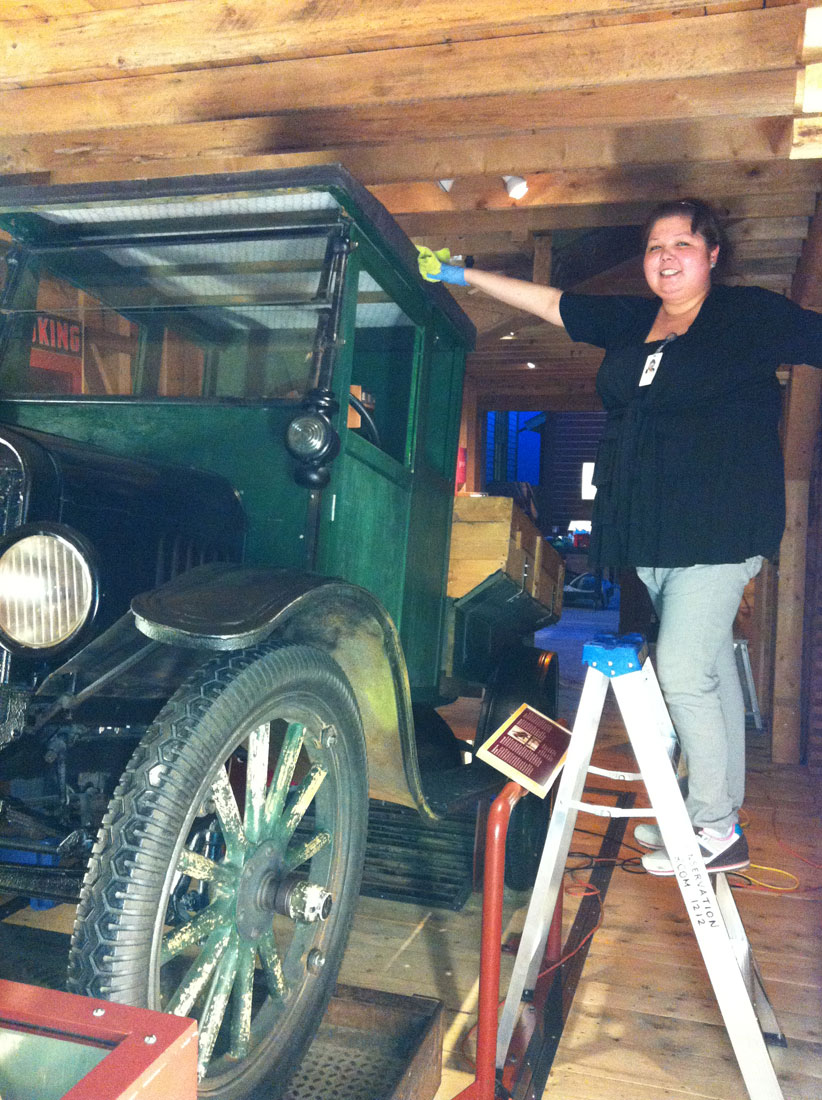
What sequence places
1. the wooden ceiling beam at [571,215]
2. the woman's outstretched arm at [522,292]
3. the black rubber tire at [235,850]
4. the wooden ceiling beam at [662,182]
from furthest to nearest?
the wooden ceiling beam at [571,215], the wooden ceiling beam at [662,182], the woman's outstretched arm at [522,292], the black rubber tire at [235,850]

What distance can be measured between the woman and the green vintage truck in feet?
2.02

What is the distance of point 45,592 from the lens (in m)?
1.47

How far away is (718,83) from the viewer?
3059 mm

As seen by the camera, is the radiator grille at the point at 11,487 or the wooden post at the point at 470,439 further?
the wooden post at the point at 470,439

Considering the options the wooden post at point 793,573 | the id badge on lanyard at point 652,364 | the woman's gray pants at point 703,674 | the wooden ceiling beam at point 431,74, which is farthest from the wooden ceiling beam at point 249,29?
the wooden post at point 793,573

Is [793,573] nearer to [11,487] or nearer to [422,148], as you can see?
[422,148]

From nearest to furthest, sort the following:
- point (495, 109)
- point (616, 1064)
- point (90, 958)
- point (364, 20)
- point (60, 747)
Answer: point (90, 958)
point (60, 747)
point (616, 1064)
point (364, 20)
point (495, 109)

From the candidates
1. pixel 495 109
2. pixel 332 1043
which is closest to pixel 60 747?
pixel 332 1043

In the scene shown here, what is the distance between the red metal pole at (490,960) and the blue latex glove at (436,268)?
1.47 metres

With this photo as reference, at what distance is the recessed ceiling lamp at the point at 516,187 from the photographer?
13.5 feet

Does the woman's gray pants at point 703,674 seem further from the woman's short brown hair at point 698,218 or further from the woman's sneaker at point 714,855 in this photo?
the woman's short brown hair at point 698,218

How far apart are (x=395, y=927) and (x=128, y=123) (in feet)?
10.1

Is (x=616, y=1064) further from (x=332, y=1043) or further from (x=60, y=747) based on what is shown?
(x=60, y=747)

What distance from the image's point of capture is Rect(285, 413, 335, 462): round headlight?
189 centimetres
